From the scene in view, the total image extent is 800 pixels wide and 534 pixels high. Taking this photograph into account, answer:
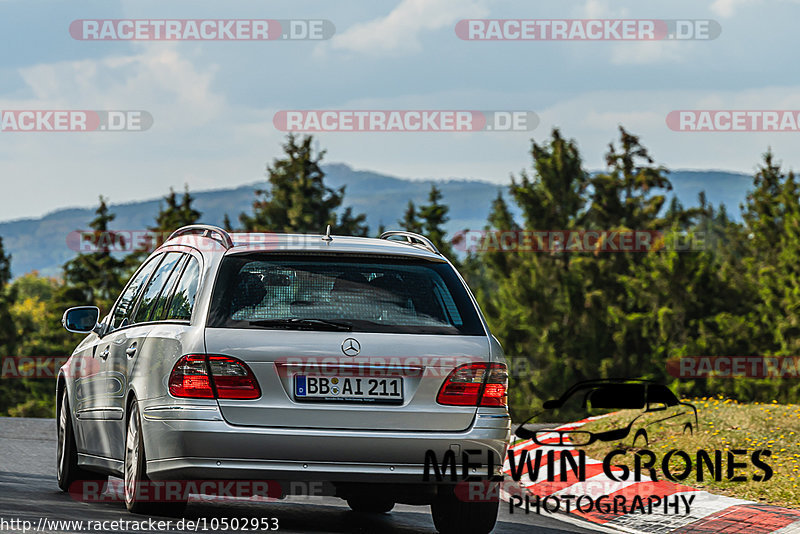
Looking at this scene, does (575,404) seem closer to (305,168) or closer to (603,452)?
(305,168)

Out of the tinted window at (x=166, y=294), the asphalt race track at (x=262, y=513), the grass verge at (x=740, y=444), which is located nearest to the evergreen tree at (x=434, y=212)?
the grass verge at (x=740, y=444)

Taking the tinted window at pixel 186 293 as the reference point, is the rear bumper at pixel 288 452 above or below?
below

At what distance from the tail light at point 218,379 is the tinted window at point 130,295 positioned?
1.90 metres

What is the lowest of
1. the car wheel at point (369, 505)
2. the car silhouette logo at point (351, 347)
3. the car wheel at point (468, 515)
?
the car wheel at point (369, 505)

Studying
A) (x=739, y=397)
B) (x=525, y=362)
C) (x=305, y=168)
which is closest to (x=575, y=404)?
(x=525, y=362)

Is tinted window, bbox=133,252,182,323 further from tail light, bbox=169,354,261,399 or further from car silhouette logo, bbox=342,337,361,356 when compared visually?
car silhouette logo, bbox=342,337,361,356

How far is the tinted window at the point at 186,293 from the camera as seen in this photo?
7.52 m

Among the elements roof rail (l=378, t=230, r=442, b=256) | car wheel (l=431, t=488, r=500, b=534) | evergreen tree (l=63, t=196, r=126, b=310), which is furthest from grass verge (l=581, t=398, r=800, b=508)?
evergreen tree (l=63, t=196, r=126, b=310)

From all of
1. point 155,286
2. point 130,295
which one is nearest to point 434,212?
point 130,295

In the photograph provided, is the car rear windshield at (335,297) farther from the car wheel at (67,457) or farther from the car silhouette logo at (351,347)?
the car wheel at (67,457)

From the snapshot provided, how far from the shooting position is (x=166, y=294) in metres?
8.19

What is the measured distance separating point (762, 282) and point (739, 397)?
6.03 metres

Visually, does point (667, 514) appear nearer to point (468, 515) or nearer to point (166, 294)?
point (468, 515)

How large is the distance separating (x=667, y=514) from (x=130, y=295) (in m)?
4.60
